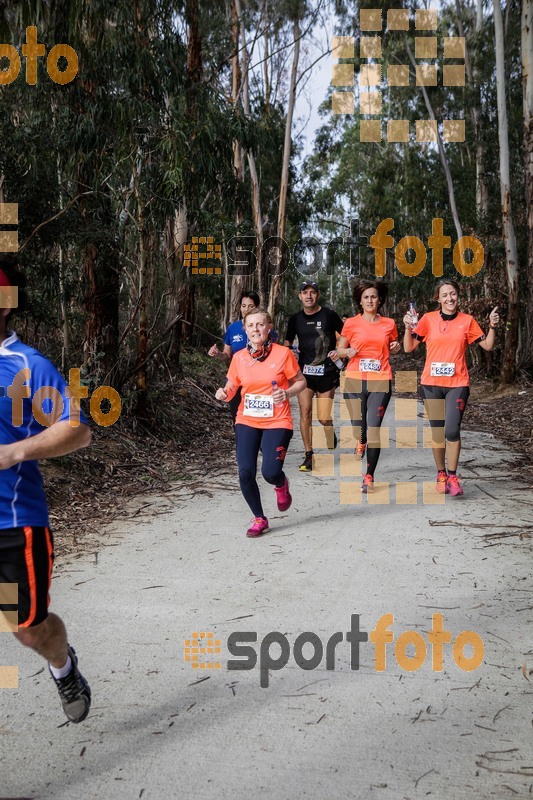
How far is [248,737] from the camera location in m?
3.36

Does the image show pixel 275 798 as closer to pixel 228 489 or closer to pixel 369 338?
pixel 228 489

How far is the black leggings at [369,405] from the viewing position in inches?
317

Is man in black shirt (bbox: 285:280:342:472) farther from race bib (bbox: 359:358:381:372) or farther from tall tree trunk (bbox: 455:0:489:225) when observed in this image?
tall tree trunk (bbox: 455:0:489:225)

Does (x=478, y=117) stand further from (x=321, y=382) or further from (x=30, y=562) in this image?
(x=30, y=562)

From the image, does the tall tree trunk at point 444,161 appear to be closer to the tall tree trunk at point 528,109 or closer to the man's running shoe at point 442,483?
the tall tree trunk at point 528,109

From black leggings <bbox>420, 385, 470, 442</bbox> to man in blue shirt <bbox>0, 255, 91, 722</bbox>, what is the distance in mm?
5207

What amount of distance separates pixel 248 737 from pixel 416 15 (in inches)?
1133

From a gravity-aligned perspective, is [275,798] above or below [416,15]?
below

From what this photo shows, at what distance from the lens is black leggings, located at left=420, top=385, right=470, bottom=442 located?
768 cm

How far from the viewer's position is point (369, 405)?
27.0 feet

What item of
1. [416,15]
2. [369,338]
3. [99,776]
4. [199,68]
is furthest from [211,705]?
[416,15]

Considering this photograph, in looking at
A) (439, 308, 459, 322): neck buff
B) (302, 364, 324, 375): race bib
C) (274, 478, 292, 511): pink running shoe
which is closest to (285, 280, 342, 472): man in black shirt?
(302, 364, 324, 375): race bib

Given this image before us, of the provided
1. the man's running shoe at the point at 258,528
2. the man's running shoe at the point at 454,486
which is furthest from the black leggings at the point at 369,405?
the man's running shoe at the point at 258,528

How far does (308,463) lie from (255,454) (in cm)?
274
